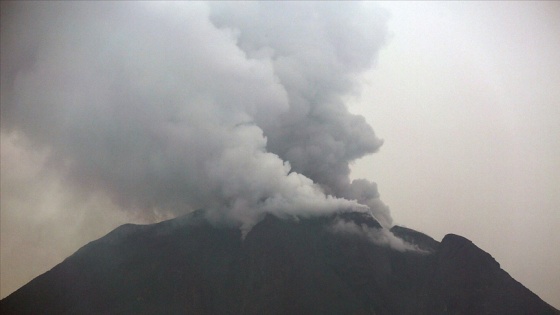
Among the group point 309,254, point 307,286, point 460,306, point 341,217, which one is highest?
point 341,217

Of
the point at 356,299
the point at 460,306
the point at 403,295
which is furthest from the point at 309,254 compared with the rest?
the point at 460,306

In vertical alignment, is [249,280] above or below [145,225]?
below

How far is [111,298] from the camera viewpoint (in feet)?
162

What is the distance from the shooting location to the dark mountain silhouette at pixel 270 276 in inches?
1802

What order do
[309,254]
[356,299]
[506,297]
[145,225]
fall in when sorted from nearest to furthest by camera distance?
[506,297]
[356,299]
[309,254]
[145,225]

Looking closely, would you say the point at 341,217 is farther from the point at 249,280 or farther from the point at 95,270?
the point at 95,270

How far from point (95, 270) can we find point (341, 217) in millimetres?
30433

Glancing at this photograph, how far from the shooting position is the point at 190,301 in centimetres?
4909

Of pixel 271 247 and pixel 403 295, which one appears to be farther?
pixel 271 247

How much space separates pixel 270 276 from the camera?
166ft

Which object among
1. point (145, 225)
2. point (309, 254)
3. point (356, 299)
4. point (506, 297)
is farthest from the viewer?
point (145, 225)

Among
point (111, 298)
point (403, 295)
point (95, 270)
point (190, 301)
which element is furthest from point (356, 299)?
point (95, 270)

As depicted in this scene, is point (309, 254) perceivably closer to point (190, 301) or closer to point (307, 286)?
point (307, 286)

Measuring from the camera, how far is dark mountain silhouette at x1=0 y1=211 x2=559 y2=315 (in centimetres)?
4578
